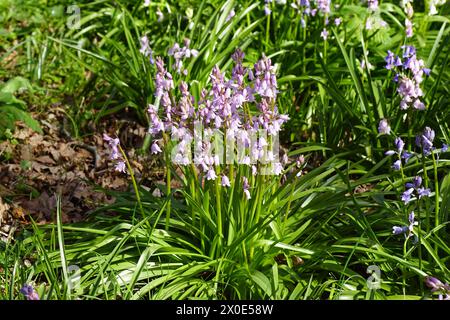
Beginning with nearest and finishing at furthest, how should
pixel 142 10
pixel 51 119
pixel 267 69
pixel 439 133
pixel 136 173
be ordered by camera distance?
pixel 267 69
pixel 439 133
pixel 136 173
pixel 51 119
pixel 142 10

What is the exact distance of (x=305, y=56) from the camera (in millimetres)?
5359

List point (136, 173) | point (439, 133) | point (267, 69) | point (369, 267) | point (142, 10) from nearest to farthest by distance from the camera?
point (267, 69), point (369, 267), point (439, 133), point (136, 173), point (142, 10)

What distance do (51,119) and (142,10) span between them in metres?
1.17

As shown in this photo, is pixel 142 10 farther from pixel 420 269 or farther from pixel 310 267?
pixel 420 269

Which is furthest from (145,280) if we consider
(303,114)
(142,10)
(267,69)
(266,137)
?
(142,10)

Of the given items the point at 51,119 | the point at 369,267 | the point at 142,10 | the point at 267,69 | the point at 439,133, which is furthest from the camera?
the point at 142,10

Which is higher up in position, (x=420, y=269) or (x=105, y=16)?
(x=105, y=16)

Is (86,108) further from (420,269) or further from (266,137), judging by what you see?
(420,269)

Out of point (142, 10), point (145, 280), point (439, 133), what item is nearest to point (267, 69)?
point (145, 280)

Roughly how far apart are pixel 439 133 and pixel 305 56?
4.18ft

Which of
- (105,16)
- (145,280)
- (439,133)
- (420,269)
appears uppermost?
(105,16)

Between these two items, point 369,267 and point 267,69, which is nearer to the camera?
point 267,69

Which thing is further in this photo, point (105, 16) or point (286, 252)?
point (105, 16)

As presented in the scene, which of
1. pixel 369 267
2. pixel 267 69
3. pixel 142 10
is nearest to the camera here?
pixel 267 69
